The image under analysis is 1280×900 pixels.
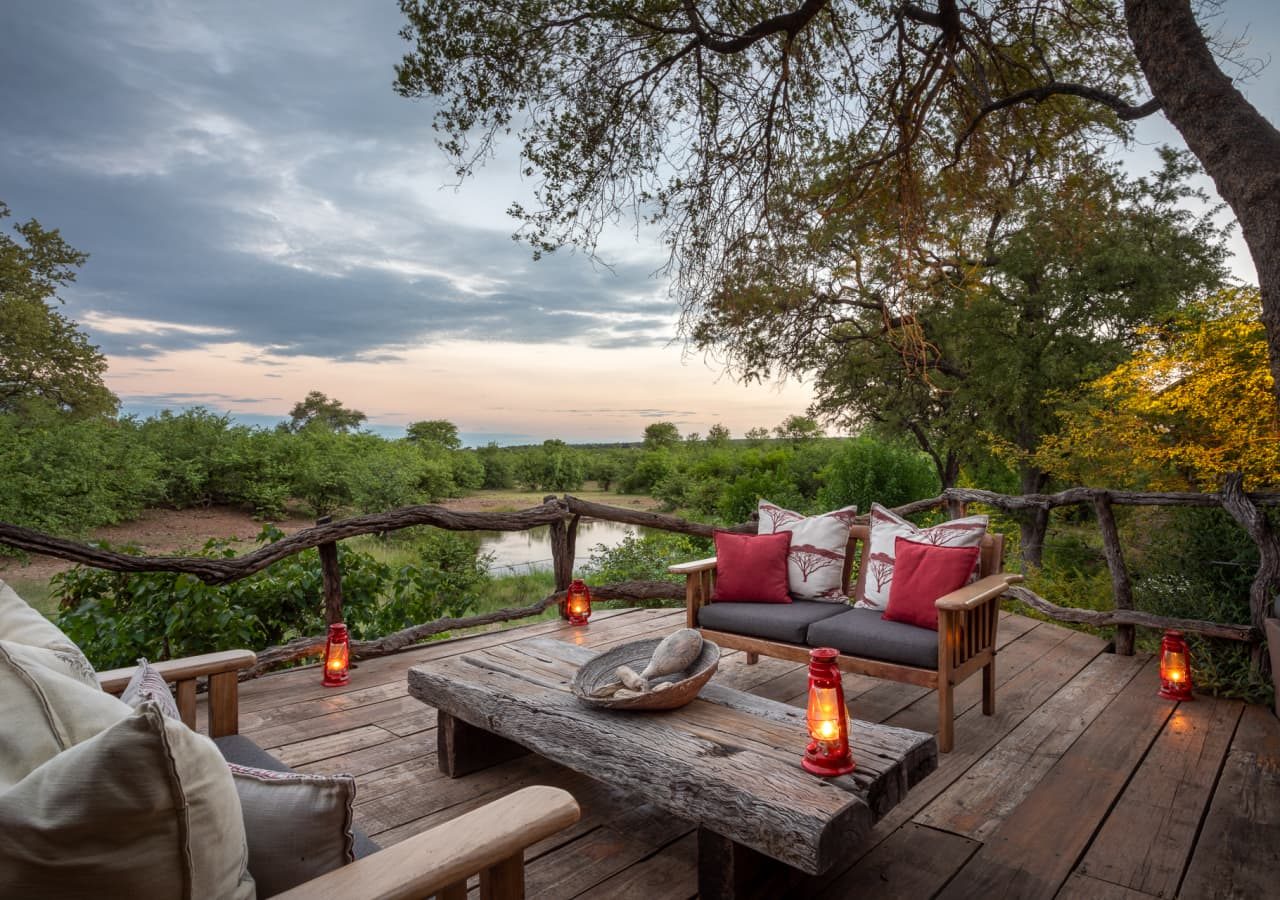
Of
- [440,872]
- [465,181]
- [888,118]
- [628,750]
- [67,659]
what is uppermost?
[888,118]

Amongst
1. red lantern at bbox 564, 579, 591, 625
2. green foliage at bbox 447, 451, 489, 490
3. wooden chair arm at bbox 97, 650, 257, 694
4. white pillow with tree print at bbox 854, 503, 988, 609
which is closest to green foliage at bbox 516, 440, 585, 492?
green foliage at bbox 447, 451, 489, 490

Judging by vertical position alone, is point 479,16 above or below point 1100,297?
above

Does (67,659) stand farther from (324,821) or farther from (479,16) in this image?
(479,16)

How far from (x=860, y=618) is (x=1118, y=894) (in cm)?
136

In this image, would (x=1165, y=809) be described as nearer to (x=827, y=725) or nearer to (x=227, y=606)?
(x=827, y=725)

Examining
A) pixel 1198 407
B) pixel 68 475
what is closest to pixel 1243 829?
pixel 1198 407

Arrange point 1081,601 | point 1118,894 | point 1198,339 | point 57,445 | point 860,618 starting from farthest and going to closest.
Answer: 1. point 57,445
2. point 1081,601
3. point 1198,339
4. point 860,618
5. point 1118,894

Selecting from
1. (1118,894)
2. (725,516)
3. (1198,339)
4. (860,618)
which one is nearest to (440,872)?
(1118,894)

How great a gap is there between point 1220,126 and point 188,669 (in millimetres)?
4273

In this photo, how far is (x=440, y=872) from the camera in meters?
0.99

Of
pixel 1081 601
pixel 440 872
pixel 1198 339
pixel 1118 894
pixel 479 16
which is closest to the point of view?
pixel 440 872

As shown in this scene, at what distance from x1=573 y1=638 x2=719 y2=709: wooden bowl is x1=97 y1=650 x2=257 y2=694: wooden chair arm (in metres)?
0.99

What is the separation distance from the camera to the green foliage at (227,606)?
3.45 meters

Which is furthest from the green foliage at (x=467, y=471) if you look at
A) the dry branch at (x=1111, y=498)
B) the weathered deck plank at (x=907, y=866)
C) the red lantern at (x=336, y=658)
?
the weathered deck plank at (x=907, y=866)
